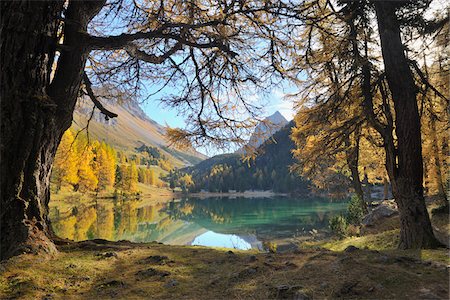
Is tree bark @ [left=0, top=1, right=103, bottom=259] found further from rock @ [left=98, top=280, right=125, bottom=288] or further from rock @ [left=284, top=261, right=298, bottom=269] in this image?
rock @ [left=284, top=261, right=298, bottom=269]

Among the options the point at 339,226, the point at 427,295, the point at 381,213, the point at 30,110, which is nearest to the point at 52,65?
the point at 30,110

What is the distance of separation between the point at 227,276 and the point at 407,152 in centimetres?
439

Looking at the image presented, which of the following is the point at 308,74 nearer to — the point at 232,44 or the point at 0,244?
the point at 232,44

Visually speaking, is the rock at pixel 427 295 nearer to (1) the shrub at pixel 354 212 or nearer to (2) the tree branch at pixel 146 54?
(2) the tree branch at pixel 146 54

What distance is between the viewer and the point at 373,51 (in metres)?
9.36

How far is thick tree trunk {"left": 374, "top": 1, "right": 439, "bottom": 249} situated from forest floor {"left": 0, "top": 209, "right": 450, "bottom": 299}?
2.77 feet

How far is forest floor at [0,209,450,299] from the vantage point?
3.29m

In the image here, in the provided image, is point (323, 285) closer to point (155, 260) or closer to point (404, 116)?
point (155, 260)

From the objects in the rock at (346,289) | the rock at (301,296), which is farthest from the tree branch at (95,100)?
the rock at (346,289)

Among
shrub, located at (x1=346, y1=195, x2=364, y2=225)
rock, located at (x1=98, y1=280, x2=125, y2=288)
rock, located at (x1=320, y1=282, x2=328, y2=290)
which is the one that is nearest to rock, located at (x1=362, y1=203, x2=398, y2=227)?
shrub, located at (x1=346, y1=195, x2=364, y2=225)

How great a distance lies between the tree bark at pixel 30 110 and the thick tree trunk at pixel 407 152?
19.8ft

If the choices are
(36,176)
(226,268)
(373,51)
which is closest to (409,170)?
(226,268)

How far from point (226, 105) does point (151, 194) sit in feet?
334

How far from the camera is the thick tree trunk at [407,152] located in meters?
5.88
